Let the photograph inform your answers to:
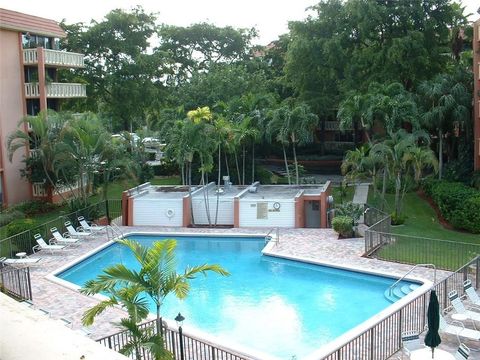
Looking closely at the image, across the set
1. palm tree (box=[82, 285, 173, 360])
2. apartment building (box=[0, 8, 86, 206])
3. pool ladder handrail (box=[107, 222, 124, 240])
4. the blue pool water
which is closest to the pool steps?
the blue pool water

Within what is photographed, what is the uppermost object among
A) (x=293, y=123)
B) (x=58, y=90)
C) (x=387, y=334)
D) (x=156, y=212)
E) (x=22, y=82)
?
(x=22, y=82)

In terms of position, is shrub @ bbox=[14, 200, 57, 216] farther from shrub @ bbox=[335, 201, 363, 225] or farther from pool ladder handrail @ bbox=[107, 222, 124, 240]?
shrub @ bbox=[335, 201, 363, 225]

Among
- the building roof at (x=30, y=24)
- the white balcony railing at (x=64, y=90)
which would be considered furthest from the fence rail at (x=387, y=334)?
the white balcony railing at (x=64, y=90)

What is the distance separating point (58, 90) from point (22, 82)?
237 cm

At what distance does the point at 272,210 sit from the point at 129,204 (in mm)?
7415

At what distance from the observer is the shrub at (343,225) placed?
84.8 ft

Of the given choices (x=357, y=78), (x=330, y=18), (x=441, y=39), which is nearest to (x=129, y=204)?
(x=357, y=78)

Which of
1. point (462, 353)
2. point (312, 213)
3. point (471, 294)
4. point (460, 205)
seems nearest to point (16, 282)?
point (462, 353)

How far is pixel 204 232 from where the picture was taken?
2858cm

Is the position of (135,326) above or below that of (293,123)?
below

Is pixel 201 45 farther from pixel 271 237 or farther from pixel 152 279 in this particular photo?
pixel 152 279

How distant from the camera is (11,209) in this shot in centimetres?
3269

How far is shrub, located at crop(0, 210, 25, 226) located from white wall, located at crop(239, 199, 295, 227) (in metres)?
12.0

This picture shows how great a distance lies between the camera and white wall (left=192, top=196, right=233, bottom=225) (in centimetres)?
3034
